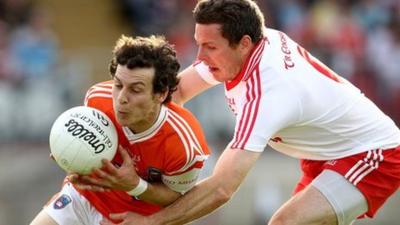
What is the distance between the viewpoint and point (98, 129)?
7711 mm

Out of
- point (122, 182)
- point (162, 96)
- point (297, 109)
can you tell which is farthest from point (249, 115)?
point (122, 182)

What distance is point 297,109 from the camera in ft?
26.2

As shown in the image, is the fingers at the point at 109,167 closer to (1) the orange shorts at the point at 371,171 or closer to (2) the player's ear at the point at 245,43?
(2) the player's ear at the point at 245,43

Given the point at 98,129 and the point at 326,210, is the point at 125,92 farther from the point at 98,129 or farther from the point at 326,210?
the point at 326,210

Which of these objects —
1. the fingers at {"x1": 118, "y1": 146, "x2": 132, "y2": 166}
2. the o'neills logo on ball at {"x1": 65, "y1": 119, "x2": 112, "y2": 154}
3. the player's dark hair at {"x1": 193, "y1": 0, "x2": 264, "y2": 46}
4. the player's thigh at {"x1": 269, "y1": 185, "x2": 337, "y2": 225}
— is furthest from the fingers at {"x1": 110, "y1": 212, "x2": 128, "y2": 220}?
the player's dark hair at {"x1": 193, "y1": 0, "x2": 264, "y2": 46}

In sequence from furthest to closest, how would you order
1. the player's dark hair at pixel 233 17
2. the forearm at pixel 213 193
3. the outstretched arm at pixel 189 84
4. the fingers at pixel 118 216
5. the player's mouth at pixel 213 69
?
1. the outstretched arm at pixel 189 84
2. the player's mouth at pixel 213 69
3. the player's dark hair at pixel 233 17
4. the fingers at pixel 118 216
5. the forearm at pixel 213 193

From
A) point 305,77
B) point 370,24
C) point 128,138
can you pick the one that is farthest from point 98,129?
point 370,24

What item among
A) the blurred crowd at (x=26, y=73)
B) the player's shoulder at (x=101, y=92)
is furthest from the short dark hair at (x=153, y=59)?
the blurred crowd at (x=26, y=73)

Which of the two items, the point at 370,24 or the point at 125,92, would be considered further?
the point at 370,24

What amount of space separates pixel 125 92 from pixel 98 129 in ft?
0.98

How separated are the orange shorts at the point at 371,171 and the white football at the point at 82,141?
5.49 ft

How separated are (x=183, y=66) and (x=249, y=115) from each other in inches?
257

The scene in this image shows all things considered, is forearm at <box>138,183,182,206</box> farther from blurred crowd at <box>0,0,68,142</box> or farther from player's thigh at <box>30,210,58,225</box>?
blurred crowd at <box>0,0,68,142</box>

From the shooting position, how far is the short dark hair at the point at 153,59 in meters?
7.79
